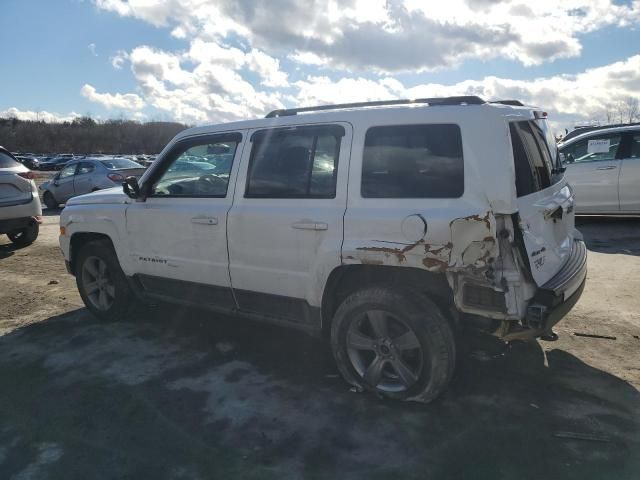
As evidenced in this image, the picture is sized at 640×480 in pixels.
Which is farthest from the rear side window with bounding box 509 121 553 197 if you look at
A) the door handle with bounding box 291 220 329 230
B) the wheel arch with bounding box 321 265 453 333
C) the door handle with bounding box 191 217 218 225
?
the door handle with bounding box 191 217 218 225

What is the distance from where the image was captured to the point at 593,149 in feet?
30.0

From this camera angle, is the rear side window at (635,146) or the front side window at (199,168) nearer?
the front side window at (199,168)

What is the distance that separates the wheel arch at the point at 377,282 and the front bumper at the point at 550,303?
0.47 m

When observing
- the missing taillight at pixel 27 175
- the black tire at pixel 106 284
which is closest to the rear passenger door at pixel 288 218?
the black tire at pixel 106 284

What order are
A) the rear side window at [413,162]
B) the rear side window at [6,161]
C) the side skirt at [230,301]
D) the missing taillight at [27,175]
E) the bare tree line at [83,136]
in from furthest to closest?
the bare tree line at [83,136], the missing taillight at [27,175], the rear side window at [6,161], the side skirt at [230,301], the rear side window at [413,162]

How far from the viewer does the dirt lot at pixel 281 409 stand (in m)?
2.77

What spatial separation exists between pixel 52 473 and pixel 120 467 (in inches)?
14.1

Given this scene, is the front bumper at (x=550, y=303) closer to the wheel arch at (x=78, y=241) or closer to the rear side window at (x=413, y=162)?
the rear side window at (x=413, y=162)

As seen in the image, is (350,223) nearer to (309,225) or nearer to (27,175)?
(309,225)

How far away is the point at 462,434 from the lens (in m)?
3.00

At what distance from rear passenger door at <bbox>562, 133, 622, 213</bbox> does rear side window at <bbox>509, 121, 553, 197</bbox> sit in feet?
20.7

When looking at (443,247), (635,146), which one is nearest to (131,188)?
(443,247)

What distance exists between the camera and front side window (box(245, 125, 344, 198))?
3494 millimetres

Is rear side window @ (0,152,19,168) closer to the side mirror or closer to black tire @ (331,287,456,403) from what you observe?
the side mirror
